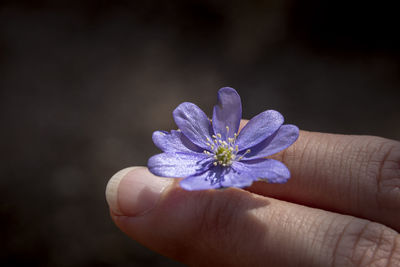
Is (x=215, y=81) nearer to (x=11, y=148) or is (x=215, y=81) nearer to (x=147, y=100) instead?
(x=147, y=100)

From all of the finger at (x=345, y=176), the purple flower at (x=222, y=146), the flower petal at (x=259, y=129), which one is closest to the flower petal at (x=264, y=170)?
the purple flower at (x=222, y=146)

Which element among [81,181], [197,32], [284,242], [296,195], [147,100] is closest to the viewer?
[284,242]

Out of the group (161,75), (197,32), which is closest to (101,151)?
(161,75)

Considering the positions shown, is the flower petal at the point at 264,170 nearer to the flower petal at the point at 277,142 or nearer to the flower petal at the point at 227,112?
the flower petal at the point at 277,142

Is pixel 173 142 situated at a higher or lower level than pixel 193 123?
lower

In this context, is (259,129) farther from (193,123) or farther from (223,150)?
(193,123)

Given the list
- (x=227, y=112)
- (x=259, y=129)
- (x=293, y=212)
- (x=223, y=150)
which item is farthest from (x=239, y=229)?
(x=227, y=112)

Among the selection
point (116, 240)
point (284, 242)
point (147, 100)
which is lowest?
point (116, 240)
